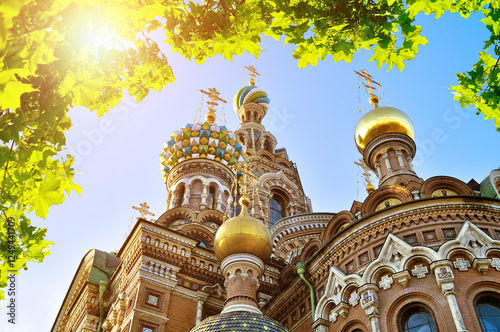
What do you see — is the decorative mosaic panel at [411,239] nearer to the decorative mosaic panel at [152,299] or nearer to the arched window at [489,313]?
the arched window at [489,313]

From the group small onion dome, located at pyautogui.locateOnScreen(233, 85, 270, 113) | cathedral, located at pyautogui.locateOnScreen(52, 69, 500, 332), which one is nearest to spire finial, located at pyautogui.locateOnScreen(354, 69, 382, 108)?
cathedral, located at pyautogui.locateOnScreen(52, 69, 500, 332)

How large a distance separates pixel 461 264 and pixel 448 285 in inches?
20.4

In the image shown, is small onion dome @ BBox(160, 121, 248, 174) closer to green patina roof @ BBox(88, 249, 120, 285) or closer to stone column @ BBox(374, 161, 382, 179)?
green patina roof @ BBox(88, 249, 120, 285)

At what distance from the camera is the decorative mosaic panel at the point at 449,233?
27.5 feet

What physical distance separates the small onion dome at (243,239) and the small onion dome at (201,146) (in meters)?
7.16

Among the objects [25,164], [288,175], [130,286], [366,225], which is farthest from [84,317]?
[288,175]

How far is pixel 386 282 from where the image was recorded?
8102mm

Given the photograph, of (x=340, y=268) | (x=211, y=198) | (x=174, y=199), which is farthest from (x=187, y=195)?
(x=340, y=268)

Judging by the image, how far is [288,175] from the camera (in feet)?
71.2

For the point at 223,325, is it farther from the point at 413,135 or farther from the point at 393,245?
the point at 413,135

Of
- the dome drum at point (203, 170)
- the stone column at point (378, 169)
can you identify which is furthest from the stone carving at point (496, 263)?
the dome drum at point (203, 170)

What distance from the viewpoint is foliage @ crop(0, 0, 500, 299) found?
261 centimetres

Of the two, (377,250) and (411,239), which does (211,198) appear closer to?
(377,250)

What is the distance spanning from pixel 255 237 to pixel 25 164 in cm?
735
